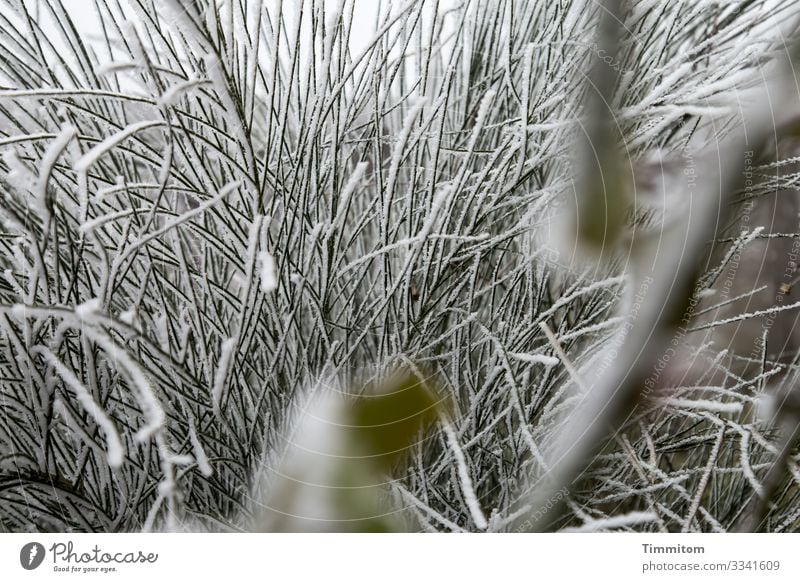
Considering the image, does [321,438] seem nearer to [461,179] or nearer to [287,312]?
[287,312]

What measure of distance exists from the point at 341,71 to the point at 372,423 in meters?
0.25

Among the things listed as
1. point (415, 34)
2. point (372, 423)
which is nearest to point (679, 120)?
point (415, 34)

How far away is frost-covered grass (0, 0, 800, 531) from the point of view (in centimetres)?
41

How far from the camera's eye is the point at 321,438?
0.45 m

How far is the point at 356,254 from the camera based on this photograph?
469mm

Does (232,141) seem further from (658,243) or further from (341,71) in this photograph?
(658,243)

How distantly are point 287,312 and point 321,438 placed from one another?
0.10 metres

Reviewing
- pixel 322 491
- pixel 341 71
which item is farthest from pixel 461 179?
pixel 322 491

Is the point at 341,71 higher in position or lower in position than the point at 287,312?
higher

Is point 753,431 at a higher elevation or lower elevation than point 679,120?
lower

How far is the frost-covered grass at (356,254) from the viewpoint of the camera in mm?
411

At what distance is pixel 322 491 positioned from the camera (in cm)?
46
